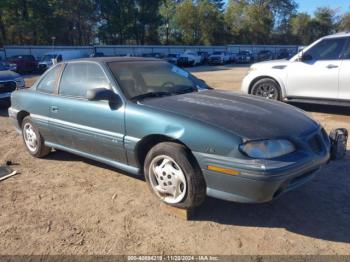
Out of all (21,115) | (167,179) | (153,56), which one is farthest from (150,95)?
(153,56)

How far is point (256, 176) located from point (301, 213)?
919 mm

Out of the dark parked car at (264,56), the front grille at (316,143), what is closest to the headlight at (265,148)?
the front grille at (316,143)

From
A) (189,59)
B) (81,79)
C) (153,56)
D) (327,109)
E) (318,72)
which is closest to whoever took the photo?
(81,79)

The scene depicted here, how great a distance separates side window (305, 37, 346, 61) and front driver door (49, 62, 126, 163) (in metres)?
5.12

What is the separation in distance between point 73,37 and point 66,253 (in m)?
52.7

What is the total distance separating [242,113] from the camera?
11.7 feet

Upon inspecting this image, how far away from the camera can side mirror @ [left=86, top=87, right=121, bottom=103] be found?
12.6 ft

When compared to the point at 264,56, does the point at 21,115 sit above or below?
above

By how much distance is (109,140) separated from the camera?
4.04 meters

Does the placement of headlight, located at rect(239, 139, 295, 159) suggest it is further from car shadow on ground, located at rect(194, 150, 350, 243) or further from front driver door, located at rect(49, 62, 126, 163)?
front driver door, located at rect(49, 62, 126, 163)

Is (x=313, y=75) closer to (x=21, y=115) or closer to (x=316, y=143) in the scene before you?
(x=316, y=143)

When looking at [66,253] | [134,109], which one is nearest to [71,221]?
[66,253]

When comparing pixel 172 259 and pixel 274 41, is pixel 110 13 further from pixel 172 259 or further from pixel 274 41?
pixel 172 259

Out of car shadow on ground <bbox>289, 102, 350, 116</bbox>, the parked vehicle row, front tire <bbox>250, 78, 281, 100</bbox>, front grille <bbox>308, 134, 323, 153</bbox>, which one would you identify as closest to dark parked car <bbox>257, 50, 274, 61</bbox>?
the parked vehicle row
